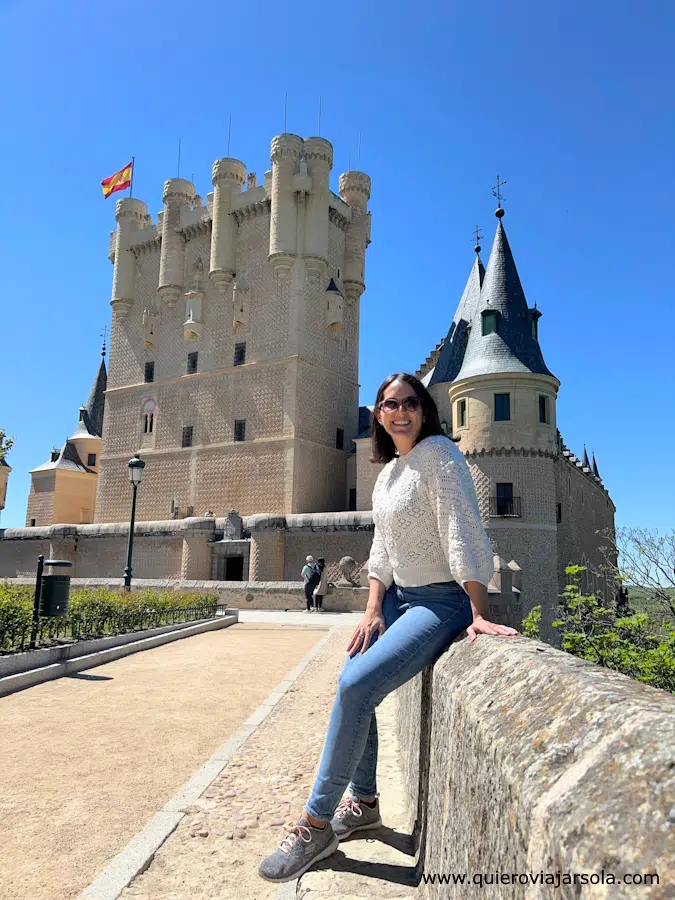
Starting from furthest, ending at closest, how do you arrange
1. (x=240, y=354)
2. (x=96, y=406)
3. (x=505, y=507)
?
(x=96, y=406)
(x=240, y=354)
(x=505, y=507)

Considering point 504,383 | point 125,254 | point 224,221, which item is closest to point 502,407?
point 504,383

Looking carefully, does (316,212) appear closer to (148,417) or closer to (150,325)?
(150,325)

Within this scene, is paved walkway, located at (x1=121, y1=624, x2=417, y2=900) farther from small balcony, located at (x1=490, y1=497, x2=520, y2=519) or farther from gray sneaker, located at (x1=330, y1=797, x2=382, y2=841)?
small balcony, located at (x1=490, y1=497, x2=520, y2=519)

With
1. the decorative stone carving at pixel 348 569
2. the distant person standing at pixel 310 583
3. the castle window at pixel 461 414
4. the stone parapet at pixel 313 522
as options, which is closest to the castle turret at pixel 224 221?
the stone parapet at pixel 313 522

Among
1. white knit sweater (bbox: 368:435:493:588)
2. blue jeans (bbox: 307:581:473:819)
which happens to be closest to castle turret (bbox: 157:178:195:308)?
white knit sweater (bbox: 368:435:493:588)

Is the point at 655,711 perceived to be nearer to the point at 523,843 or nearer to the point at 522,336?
the point at 523,843

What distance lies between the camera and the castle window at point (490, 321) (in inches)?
1008

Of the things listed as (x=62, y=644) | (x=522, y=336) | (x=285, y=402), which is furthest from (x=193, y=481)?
(x=62, y=644)

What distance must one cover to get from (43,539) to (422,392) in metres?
33.7

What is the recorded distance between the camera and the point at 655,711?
119 centimetres

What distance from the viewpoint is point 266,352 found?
3256cm

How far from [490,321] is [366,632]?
80.4 ft

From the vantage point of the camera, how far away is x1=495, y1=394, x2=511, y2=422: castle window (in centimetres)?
2400

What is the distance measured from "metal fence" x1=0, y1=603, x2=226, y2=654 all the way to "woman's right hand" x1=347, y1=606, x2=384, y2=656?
6109 mm
